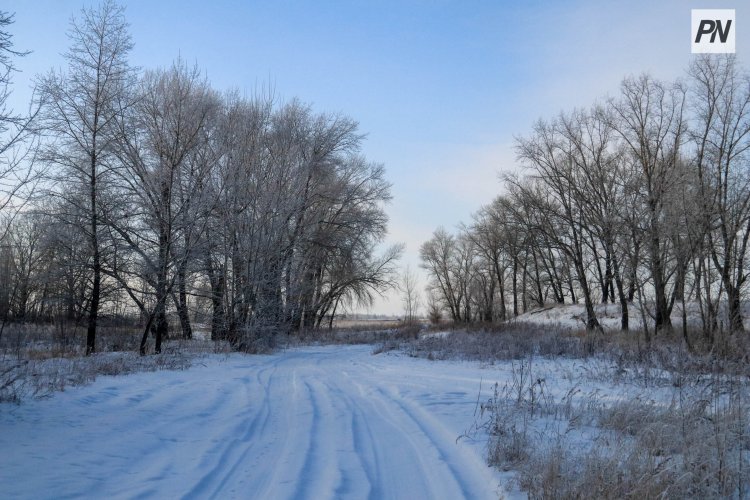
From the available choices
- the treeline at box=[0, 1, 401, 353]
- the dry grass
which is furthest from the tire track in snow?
the treeline at box=[0, 1, 401, 353]

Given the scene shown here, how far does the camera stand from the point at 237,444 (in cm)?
482

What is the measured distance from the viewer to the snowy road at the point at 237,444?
3650 millimetres

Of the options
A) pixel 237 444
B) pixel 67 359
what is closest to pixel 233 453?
pixel 237 444

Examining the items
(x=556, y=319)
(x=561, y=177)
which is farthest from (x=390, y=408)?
(x=556, y=319)

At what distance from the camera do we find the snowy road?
365 centimetres

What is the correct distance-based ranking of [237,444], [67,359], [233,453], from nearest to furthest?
[233,453] < [237,444] < [67,359]

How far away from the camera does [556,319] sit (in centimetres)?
3459

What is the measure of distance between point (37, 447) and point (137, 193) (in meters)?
13.2

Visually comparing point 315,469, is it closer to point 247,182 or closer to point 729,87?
point 247,182

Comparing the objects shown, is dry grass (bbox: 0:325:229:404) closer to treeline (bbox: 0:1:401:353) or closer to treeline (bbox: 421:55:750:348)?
treeline (bbox: 0:1:401:353)

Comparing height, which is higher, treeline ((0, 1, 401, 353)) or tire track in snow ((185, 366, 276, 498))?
treeline ((0, 1, 401, 353))

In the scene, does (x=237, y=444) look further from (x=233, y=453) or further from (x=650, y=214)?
(x=650, y=214)

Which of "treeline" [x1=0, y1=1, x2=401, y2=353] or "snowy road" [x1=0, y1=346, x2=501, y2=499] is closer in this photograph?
"snowy road" [x1=0, y1=346, x2=501, y2=499]

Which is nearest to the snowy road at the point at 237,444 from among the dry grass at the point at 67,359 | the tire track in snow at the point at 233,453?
the tire track in snow at the point at 233,453
